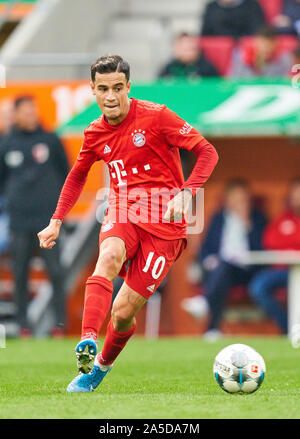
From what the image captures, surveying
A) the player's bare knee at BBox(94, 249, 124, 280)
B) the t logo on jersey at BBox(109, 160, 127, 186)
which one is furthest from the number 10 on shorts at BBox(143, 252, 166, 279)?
the t logo on jersey at BBox(109, 160, 127, 186)

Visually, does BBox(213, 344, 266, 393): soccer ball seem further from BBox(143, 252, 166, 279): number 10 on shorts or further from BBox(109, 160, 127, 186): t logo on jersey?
BBox(109, 160, 127, 186): t logo on jersey

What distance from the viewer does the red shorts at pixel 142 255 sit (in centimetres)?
625

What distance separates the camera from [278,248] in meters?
12.5

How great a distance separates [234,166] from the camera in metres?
13.7

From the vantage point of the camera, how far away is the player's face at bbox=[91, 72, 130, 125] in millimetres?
6258

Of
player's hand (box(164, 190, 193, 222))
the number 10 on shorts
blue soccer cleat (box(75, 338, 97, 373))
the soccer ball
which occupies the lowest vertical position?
the soccer ball

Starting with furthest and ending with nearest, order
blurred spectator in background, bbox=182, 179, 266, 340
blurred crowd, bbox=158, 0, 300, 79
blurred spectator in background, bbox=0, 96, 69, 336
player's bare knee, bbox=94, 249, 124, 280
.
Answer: blurred crowd, bbox=158, 0, 300, 79, blurred spectator in background, bbox=182, 179, 266, 340, blurred spectator in background, bbox=0, 96, 69, 336, player's bare knee, bbox=94, 249, 124, 280

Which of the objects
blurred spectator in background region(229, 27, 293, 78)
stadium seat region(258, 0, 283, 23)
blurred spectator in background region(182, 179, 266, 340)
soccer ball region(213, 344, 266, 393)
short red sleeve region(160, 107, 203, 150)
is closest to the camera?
soccer ball region(213, 344, 266, 393)

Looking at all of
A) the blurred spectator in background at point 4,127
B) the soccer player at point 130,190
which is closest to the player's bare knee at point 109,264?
the soccer player at point 130,190

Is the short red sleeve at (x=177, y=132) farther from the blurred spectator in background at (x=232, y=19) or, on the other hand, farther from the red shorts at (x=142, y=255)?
the blurred spectator in background at (x=232, y=19)

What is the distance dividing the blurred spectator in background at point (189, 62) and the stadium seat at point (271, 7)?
214 centimetres

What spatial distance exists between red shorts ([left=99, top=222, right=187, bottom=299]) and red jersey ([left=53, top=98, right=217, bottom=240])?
0.24 ft

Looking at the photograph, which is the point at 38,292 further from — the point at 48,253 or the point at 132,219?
the point at 132,219
